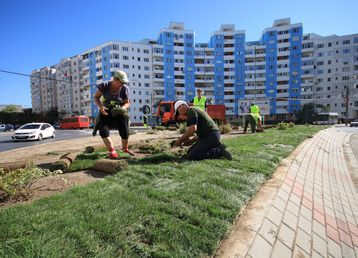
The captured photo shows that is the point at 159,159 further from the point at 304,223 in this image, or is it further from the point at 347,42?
the point at 347,42

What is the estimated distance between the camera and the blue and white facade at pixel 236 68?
61.6m

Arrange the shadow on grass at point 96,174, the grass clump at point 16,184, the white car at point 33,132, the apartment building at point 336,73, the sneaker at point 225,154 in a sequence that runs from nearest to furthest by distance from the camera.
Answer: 1. the grass clump at point 16,184
2. the shadow on grass at point 96,174
3. the sneaker at point 225,154
4. the white car at point 33,132
5. the apartment building at point 336,73

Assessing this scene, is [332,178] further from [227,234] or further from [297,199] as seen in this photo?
[227,234]

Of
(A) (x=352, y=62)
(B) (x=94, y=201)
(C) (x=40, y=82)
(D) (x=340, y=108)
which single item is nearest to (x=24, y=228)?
(B) (x=94, y=201)

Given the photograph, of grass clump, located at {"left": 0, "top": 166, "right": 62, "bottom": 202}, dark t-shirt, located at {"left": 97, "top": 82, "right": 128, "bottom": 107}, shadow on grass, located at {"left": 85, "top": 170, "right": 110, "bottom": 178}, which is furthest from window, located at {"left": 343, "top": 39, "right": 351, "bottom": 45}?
grass clump, located at {"left": 0, "top": 166, "right": 62, "bottom": 202}

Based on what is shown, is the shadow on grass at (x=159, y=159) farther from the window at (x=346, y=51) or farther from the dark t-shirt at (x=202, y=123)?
the window at (x=346, y=51)

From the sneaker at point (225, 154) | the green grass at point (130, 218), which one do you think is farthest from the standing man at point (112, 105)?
the sneaker at point (225, 154)

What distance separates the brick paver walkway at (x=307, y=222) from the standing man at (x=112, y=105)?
316cm

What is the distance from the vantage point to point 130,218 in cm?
189

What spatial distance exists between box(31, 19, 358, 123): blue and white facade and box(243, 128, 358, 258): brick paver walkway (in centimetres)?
5957

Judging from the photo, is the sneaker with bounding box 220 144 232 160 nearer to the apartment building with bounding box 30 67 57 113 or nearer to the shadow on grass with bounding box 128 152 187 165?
the shadow on grass with bounding box 128 152 187 165

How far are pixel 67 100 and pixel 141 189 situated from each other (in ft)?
287

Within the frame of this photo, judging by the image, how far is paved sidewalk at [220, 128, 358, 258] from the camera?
1900 millimetres

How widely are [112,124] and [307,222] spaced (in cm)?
383
